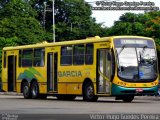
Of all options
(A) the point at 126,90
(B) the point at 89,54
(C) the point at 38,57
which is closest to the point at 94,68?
(B) the point at 89,54

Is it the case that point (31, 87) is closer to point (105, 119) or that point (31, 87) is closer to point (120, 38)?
point (120, 38)

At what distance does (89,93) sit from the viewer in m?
31.0

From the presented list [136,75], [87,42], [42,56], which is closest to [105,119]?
[136,75]

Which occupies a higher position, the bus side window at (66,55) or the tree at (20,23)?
the tree at (20,23)

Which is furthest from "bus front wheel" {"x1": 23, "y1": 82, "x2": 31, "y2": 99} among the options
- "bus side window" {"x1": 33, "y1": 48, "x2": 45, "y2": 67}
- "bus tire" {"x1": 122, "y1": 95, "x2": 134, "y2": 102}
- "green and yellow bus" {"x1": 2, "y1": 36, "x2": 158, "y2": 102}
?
"bus tire" {"x1": 122, "y1": 95, "x2": 134, "y2": 102}

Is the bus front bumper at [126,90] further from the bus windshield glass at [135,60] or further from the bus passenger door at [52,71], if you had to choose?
the bus passenger door at [52,71]

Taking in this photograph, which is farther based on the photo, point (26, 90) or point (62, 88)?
A: point (26, 90)

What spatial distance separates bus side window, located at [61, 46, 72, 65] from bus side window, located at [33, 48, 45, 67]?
210 cm

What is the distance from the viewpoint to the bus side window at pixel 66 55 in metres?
33.0

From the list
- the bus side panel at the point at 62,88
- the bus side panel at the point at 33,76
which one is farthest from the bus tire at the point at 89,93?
the bus side panel at the point at 33,76

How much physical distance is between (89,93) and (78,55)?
219 cm

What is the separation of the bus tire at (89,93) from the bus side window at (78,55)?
1.27 meters

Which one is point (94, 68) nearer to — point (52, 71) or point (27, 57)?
point (52, 71)

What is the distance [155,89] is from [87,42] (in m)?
4.00
